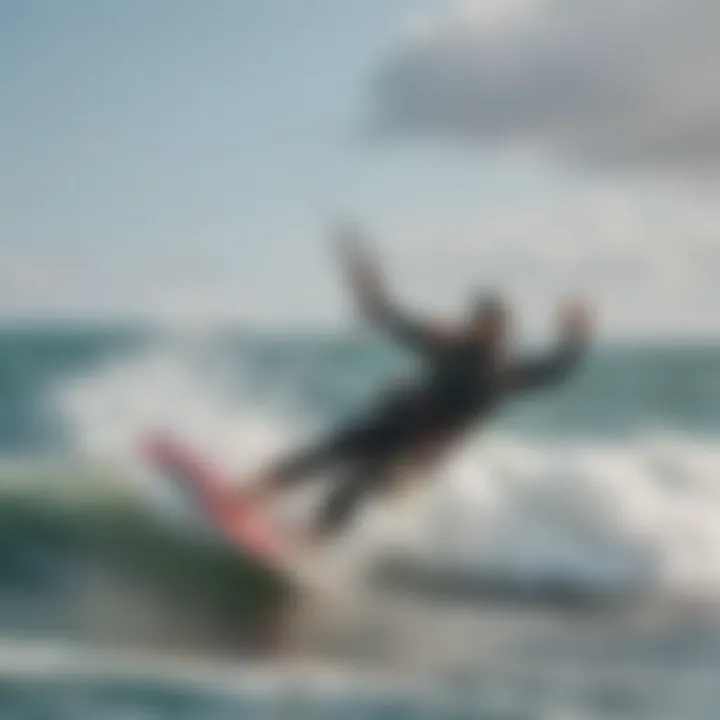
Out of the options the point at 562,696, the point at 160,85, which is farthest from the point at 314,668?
the point at 160,85

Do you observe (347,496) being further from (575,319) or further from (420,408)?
(575,319)

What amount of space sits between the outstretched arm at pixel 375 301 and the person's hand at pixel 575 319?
0.12 metres

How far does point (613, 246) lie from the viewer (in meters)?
1.33

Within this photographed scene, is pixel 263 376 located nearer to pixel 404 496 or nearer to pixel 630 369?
pixel 404 496

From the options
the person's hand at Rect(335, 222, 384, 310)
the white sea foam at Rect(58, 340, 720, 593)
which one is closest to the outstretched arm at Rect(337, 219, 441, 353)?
the person's hand at Rect(335, 222, 384, 310)

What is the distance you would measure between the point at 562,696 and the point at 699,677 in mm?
131

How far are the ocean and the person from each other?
2 centimetres

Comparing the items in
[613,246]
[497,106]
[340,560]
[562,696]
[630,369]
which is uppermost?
[497,106]

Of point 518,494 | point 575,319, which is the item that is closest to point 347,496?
point 518,494

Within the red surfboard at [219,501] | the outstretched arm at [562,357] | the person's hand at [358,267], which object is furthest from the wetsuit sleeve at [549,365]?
the red surfboard at [219,501]

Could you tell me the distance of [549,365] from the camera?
1319 mm

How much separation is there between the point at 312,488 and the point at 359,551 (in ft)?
0.25

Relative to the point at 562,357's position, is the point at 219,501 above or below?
below

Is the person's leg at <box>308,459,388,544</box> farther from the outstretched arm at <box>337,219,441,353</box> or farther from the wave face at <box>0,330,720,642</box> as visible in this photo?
the outstretched arm at <box>337,219,441,353</box>
